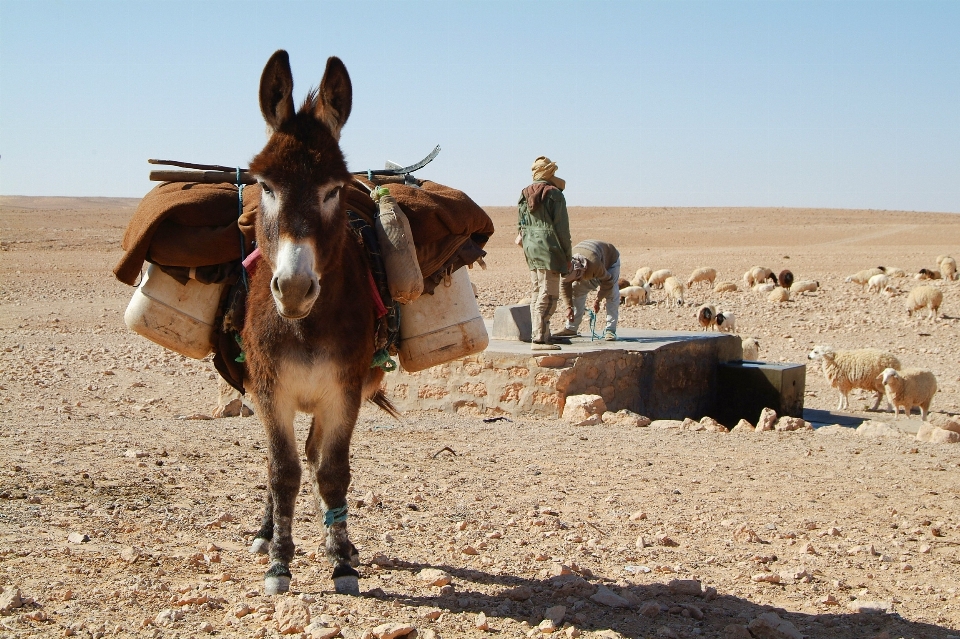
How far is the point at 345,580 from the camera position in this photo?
452 cm

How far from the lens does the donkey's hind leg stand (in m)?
4.51

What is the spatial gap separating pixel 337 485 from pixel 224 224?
1.50 meters

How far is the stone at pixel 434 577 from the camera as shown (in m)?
4.73

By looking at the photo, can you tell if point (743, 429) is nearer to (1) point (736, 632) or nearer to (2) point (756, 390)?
(2) point (756, 390)

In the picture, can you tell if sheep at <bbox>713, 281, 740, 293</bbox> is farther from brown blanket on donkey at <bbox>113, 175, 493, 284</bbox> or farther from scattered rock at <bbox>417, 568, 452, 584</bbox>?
scattered rock at <bbox>417, 568, 452, 584</bbox>

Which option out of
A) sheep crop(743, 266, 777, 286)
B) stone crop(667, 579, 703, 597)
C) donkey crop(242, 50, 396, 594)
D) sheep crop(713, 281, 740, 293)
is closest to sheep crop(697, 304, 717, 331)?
sheep crop(713, 281, 740, 293)

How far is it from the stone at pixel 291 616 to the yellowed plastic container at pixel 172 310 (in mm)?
1657

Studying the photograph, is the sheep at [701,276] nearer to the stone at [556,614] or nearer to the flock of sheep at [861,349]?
the flock of sheep at [861,349]

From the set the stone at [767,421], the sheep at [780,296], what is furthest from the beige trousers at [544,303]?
the sheep at [780,296]

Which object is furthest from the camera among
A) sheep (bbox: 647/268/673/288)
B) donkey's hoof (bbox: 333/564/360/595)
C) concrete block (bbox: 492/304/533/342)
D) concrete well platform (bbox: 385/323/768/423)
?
sheep (bbox: 647/268/673/288)

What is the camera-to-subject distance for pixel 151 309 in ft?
16.9

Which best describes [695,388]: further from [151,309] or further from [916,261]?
[916,261]

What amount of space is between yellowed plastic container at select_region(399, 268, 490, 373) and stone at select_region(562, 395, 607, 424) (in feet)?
13.6

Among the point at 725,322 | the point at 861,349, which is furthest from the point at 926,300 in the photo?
the point at 861,349
